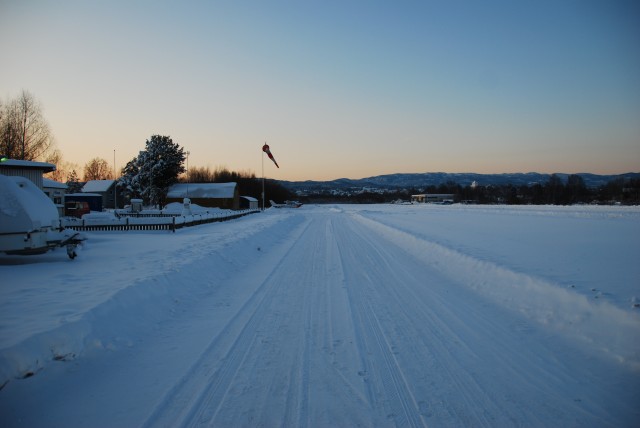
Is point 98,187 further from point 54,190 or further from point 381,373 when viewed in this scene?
point 381,373

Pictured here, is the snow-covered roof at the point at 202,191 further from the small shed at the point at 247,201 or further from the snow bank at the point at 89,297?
the snow bank at the point at 89,297

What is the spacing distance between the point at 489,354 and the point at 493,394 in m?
1.12

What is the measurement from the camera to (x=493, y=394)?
156 inches

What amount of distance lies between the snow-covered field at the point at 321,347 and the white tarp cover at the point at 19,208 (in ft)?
4.02

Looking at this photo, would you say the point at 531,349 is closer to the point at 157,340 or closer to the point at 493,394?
the point at 493,394

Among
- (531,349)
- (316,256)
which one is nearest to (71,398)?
(531,349)

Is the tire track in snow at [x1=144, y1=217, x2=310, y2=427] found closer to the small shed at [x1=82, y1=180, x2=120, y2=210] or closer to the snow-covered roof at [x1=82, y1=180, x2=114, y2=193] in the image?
the small shed at [x1=82, y1=180, x2=120, y2=210]

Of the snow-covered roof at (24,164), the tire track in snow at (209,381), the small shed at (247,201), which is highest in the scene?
the snow-covered roof at (24,164)

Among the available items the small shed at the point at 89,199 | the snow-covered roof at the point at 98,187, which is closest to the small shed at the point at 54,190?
the small shed at the point at 89,199

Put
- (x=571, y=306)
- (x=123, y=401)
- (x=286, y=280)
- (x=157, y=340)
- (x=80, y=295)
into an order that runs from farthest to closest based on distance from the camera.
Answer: (x=286, y=280) → (x=80, y=295) → (x=571, y=306) → (x=157, y=340) → (x=123, y=401)

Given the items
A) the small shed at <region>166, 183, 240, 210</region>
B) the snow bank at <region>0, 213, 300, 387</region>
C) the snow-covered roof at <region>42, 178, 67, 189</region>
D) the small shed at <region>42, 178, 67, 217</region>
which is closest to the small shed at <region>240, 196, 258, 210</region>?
the small shed at <region>166, 183, 240, 210</region>

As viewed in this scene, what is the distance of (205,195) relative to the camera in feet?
205

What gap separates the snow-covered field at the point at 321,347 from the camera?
368cm

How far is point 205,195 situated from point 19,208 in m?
54.0
